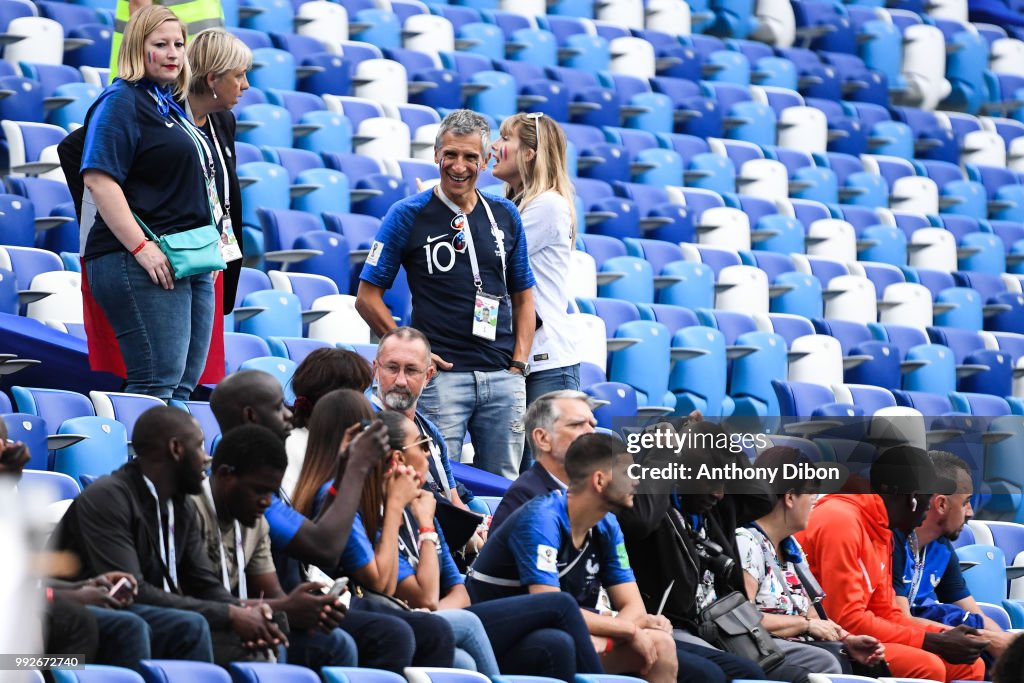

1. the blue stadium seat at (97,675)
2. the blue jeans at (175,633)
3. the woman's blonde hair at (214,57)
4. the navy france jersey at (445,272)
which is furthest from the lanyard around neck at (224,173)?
the blue stadium seat at (97,675)

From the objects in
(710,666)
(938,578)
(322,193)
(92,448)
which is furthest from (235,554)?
(322,193)

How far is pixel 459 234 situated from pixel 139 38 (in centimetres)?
100

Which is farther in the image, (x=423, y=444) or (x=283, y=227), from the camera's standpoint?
(x=283, y=227)

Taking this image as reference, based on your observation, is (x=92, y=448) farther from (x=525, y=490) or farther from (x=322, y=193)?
(x=322, y=193)

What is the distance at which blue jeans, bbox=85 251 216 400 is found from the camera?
396 cm

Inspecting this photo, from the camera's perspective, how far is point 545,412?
13.6ft

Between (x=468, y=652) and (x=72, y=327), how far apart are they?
2.04 meters

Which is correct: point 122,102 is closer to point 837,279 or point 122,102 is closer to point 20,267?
point 20,267

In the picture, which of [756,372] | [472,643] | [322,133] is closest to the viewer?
[472,643]

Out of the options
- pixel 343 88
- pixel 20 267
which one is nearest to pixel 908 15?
pixel 343 88

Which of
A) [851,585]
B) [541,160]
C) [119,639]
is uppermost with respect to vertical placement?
[541,160]

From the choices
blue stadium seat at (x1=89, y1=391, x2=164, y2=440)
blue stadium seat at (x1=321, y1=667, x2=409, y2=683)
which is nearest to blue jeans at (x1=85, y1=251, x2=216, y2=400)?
blue stadium seat at (x1=89, y1=391, x2=164, y2=440)

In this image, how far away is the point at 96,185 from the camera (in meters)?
3.93

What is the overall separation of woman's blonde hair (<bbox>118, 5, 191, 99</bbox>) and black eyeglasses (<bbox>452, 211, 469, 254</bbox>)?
2.80ft
